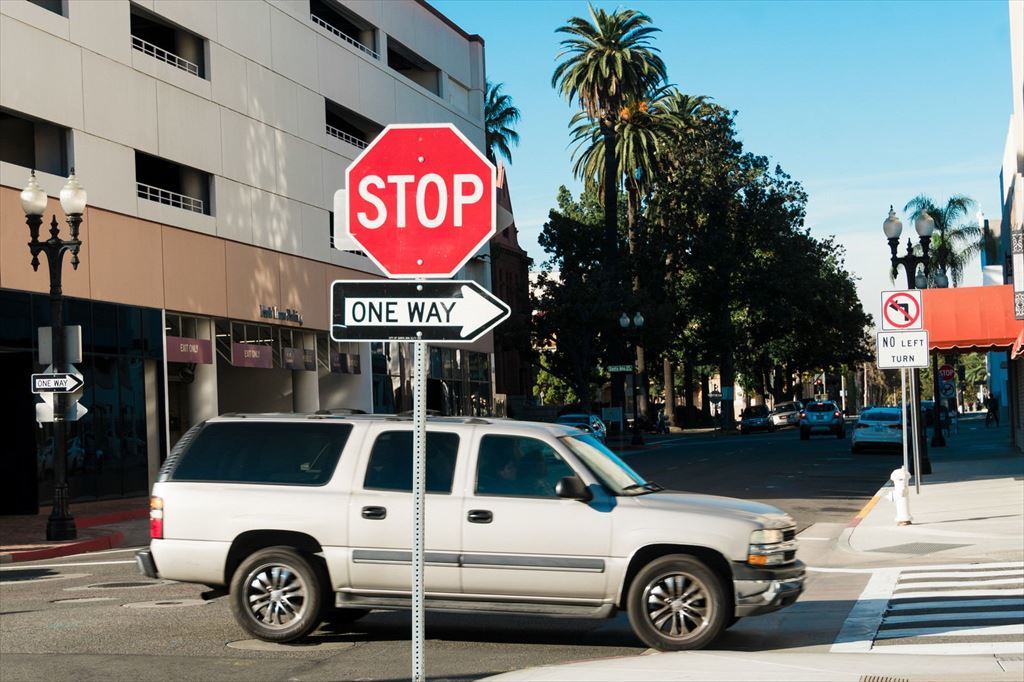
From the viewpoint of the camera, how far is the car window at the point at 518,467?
10.8m

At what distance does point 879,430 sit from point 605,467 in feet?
114

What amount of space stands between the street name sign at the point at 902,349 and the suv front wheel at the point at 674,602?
43.4 ft

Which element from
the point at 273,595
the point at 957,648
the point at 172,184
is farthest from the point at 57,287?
the point at 957,648

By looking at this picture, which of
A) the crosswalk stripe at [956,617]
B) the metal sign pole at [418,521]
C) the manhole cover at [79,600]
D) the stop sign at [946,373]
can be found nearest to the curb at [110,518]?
the manhole cover at [79,600]

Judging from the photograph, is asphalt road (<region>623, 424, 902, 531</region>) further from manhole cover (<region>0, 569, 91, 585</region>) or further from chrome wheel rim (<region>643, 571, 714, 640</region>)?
chrome wheel rim (<region>643, 571, 714, 640</region>)

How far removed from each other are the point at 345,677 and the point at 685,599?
277 centimetres

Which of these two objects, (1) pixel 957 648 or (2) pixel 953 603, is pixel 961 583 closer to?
(2) pixel 953 603

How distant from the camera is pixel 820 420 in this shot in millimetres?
59031

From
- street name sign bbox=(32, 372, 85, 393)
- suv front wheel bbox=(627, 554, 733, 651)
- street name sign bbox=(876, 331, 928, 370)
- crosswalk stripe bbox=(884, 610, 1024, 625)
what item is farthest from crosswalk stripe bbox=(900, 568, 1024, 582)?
street name sign bbox=(32, 372, 85, 393)

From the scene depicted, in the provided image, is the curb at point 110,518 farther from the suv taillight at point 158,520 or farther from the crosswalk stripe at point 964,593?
the crosswalk stripe at point 964,593

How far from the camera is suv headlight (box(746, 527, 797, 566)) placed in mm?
10375

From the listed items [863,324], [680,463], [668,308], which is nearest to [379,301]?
[680,463]

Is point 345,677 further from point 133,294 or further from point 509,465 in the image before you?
point 133,294

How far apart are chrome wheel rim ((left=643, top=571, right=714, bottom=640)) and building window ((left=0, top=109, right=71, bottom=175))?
76.6 ft
